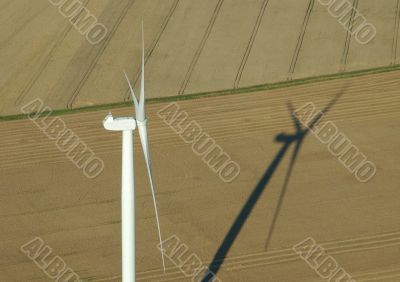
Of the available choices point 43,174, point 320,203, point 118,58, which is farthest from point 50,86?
point 320,203

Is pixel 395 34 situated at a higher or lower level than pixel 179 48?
higher
